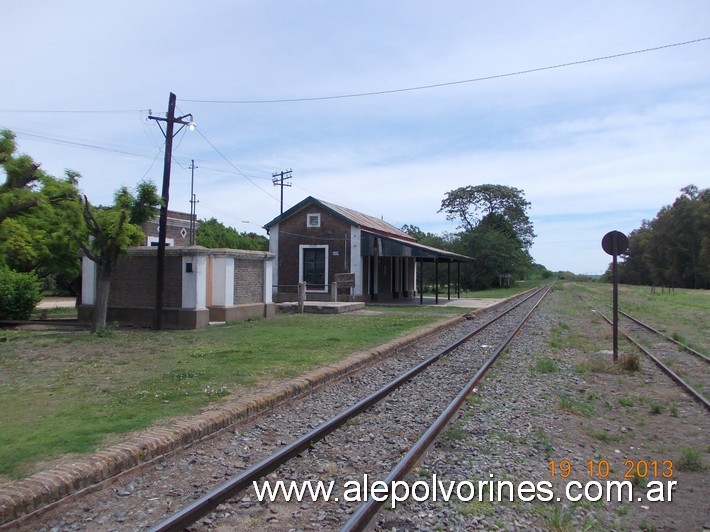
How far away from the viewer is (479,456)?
5.62 meters

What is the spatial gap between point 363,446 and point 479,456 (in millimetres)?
1177

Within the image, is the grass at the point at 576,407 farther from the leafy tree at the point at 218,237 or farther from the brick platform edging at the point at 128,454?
the leafy tree at the point at 218,237

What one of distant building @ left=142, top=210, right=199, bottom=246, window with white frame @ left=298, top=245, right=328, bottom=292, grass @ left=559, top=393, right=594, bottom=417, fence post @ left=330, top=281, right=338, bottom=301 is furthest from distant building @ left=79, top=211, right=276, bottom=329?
distant building @ left=142, top=210, right=199, bottom=246

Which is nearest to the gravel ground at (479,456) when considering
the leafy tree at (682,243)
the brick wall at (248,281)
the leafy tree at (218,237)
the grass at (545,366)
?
the grass at (545,366)

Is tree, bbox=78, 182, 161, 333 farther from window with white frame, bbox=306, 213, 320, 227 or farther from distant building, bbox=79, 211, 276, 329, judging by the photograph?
window with white frame, bbox=306, 213, 320, 227

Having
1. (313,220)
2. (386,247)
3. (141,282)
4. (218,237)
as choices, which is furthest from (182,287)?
(218,237)

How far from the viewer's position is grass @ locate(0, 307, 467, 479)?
18.7 ft

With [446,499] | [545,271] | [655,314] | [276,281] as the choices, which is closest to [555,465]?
[446,499]

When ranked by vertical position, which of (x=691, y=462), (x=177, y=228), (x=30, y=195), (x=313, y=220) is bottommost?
(x=691, y=462)

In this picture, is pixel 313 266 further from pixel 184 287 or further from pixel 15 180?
pixel 15 180

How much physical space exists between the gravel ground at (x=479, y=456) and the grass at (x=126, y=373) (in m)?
0.87

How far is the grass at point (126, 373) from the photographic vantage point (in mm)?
5695

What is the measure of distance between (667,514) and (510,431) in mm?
2147

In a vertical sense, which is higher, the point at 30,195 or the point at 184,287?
the point at 30,195
